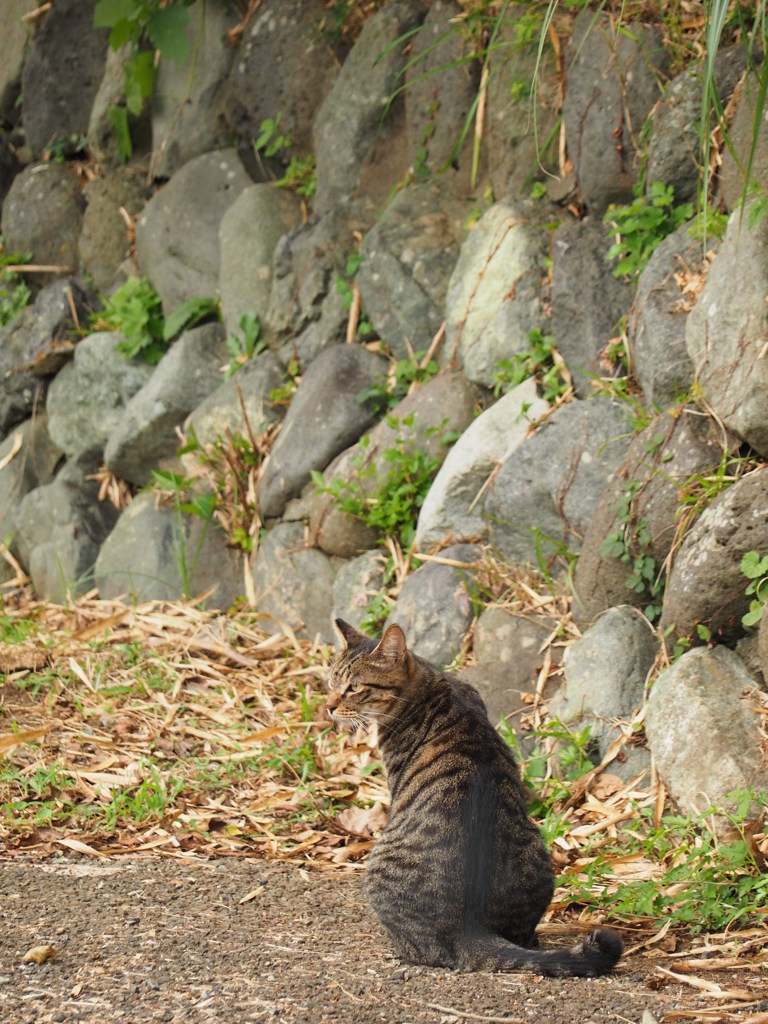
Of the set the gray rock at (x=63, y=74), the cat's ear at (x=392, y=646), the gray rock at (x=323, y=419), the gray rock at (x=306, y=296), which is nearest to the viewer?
the cat's ear at (x=392, y=646)

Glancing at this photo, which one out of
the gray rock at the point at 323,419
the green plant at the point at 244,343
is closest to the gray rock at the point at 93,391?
the green plant at the point at 244,343

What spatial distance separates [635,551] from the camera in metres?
4.19

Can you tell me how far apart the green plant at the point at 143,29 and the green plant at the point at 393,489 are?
283cm

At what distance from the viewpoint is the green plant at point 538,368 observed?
16.3 feet

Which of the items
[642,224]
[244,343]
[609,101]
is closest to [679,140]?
[642,224]

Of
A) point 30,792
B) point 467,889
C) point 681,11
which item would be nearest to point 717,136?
point 681,11

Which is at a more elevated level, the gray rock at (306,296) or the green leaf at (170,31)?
the green leaf at (170,31)

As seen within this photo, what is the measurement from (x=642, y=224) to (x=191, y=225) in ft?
11.3

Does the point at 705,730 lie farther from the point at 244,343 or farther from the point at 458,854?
the point at 244,343

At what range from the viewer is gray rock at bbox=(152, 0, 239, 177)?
7215 millimetres

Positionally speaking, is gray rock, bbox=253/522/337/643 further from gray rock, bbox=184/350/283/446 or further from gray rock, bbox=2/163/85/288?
gray rock, bbox=2/163/85/288

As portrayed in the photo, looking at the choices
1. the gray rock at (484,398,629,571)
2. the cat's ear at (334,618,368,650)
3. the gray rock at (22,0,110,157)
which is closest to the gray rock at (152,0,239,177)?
the gray rock at (22,0,110,157)

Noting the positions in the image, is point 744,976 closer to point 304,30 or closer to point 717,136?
point 717,136

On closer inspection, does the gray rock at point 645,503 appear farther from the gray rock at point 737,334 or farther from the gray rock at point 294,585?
the gray rock at point 294,585
